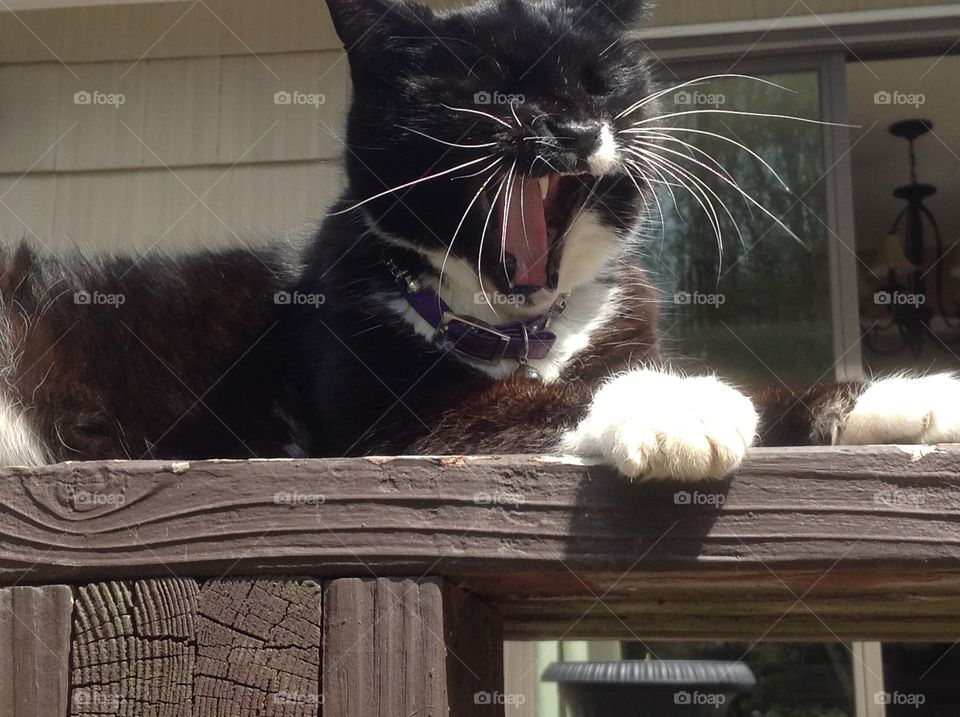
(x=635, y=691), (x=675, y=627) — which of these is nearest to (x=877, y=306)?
(x=635, y=691)

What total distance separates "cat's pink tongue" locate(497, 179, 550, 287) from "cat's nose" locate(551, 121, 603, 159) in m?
0.13

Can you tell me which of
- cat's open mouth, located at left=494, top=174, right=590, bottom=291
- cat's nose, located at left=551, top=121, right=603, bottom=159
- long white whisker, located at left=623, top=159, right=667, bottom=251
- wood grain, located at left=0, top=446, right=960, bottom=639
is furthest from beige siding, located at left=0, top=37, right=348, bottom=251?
wood grain, located at left=0, top=446, right=960, bottom=639

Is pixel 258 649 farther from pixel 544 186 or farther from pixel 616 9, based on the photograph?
pixel 616 9

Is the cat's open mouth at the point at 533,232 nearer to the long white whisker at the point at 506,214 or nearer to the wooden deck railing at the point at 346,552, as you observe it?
the long white whisker at the point at 506,214

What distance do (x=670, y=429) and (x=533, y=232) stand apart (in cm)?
78

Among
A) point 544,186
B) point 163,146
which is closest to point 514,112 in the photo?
point 544,186

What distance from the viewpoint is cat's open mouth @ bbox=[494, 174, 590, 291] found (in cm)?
179

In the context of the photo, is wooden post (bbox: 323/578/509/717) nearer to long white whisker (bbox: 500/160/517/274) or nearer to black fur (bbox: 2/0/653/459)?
black fur (bbox: 2/0/653/459)

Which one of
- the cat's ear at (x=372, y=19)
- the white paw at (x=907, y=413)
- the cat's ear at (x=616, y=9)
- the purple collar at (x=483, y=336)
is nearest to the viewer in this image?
the white paw at (x=907, y=413)

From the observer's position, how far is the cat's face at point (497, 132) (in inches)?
66.8

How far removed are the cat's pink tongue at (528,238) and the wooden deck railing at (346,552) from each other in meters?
0.79

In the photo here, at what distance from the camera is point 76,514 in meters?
1.07

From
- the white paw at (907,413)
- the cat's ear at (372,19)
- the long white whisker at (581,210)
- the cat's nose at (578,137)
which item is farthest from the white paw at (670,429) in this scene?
the cat's ear at (372,19)

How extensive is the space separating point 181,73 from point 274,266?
2.22 m
